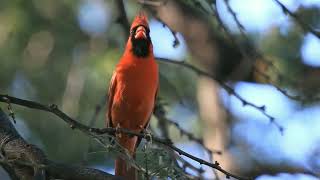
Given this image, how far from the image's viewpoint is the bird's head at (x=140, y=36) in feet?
10.4

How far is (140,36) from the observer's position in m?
3.17

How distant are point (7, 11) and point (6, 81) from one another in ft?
1.71

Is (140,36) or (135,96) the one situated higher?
(140,36)

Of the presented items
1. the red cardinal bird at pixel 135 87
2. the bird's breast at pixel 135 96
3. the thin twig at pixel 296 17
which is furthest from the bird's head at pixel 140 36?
the thin twig at pixel 296 17

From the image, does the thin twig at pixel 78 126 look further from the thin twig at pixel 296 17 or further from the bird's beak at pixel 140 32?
the bird's beak at pixel 140 32

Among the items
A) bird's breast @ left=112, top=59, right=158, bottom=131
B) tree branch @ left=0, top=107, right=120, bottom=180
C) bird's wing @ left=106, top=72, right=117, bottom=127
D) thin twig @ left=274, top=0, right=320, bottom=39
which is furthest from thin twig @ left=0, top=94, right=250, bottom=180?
bird's wing @ left=106, top=72, right=117, bottom=127

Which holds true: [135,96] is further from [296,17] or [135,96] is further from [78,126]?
[78,126]

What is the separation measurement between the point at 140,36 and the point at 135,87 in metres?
0.25

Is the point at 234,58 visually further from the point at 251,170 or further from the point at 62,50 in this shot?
the point at 62,50

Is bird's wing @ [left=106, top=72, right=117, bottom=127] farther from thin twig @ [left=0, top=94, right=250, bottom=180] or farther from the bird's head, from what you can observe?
thin twig @ [left=0, top=94, right=250, bottom=180]

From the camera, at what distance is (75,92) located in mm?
3578

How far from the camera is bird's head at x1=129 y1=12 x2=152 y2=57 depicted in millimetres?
3162

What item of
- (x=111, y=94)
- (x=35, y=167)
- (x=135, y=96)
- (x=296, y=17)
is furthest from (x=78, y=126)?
(x=111, y=94)

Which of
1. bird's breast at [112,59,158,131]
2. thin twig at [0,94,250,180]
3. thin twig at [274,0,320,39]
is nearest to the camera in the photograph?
thin twig at [0,94,250,180]
